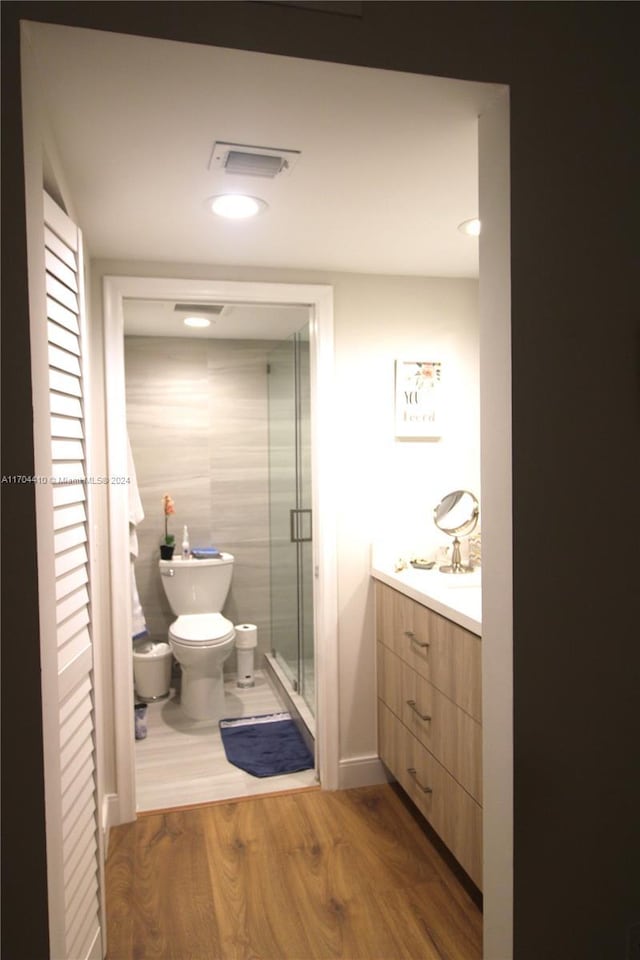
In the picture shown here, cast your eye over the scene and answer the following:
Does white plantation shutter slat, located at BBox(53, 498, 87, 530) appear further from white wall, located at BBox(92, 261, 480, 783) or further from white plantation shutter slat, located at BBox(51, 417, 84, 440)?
white wall, located at BBox(92, 261, 480, 783)

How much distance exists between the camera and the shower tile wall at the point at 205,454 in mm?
4238

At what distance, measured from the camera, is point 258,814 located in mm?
2705

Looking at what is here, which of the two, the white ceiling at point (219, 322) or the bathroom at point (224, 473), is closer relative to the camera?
the white ceiling at point (219, 322)

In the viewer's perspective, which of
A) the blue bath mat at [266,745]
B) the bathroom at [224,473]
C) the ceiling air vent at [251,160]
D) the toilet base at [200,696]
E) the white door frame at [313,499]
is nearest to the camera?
the ceiling air vent at [251,160]

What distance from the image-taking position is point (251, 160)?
5.66 feet

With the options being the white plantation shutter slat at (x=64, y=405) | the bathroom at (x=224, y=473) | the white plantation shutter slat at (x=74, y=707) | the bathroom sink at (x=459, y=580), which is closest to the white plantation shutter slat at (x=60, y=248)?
the white plantation shutter slat at (x=64, y=405)

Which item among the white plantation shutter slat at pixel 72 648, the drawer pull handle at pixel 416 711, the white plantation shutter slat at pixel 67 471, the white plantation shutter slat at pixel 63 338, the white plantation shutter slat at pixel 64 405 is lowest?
the drawer pull handle at pixel 416 711

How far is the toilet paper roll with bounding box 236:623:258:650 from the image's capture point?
4.18 meters

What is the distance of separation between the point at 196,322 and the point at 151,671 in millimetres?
2090

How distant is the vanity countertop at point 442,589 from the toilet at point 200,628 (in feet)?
4.18

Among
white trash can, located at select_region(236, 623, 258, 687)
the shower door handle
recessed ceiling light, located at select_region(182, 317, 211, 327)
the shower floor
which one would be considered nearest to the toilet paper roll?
white trash can, located at select_region(236, 623, 258, 687)

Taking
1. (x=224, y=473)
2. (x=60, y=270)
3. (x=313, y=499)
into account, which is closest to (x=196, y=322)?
(x=224, y=473)

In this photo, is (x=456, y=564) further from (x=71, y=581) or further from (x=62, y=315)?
(x=62, y=315)

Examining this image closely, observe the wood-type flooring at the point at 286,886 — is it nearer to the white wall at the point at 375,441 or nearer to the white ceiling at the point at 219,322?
the white wall at the point at 375,441
